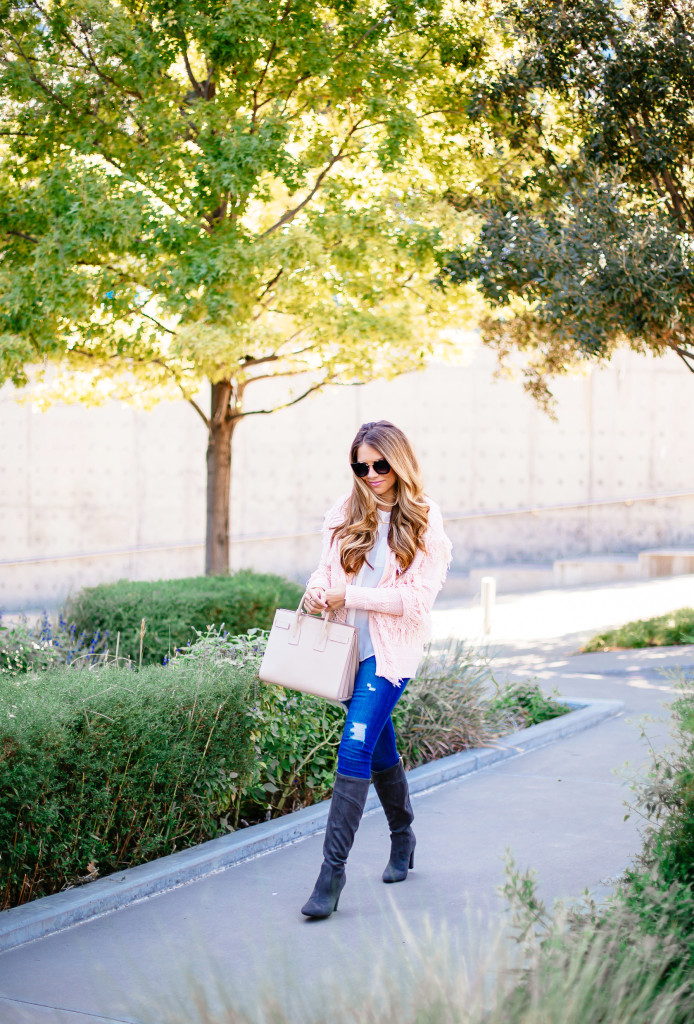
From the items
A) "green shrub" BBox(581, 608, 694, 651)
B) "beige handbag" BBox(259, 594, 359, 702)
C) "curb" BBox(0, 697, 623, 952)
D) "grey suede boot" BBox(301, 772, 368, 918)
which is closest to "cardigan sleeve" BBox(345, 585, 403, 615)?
"beige handbag" BBox(259, 594, 359, 702)

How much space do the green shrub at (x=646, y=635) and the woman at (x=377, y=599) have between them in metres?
8.54

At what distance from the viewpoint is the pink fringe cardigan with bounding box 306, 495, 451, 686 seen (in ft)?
14.2

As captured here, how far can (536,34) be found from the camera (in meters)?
10.7

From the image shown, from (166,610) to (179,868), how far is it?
4.51 meters

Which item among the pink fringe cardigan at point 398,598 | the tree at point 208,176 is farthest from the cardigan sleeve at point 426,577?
the tree at point 208,176

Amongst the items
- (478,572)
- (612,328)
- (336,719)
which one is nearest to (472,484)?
(478,572)

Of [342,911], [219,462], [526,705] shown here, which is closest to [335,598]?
[342,911]

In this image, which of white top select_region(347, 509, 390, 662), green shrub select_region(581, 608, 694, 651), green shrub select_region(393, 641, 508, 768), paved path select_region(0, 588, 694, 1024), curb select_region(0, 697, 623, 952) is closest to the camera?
paved path select_region(0, 588, 694, 1024)

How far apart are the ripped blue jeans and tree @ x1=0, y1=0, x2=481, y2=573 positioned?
517cm

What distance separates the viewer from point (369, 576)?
14.7 ft

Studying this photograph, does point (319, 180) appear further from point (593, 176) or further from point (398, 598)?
point (398, 598)

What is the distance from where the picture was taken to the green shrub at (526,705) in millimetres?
7887

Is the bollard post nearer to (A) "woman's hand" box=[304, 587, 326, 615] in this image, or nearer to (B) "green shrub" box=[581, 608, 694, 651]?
(B) "green shrub" box=[581, 608, 694, 651]

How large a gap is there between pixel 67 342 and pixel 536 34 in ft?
17.5
